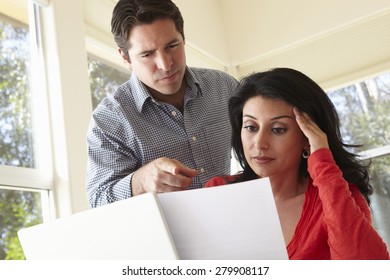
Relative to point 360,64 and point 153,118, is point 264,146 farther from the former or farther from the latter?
point 360,64

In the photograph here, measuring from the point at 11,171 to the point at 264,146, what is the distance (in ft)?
4.14

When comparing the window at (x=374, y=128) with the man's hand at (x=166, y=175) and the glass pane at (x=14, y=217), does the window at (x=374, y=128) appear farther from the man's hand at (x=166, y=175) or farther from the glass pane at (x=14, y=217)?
the man's hand at (x=166, y=175)

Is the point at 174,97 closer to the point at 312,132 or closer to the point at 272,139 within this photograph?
the point at 272,139

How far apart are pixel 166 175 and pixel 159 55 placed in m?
0.62

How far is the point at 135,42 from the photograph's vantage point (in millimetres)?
1703

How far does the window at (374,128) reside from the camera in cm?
388

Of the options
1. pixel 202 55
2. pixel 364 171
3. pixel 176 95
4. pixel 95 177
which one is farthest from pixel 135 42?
pixel 202 55

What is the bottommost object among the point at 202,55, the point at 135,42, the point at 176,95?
the point at 176,95

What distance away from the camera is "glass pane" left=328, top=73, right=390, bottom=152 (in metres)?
3.94

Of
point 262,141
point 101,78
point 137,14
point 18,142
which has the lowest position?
point 262,141

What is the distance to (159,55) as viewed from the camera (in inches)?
65.9

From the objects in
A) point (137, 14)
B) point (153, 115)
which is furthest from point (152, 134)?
point (137, 14)

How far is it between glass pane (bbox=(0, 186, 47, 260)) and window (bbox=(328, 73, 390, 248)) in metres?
2.61

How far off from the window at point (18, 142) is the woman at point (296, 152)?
1.05 meters
